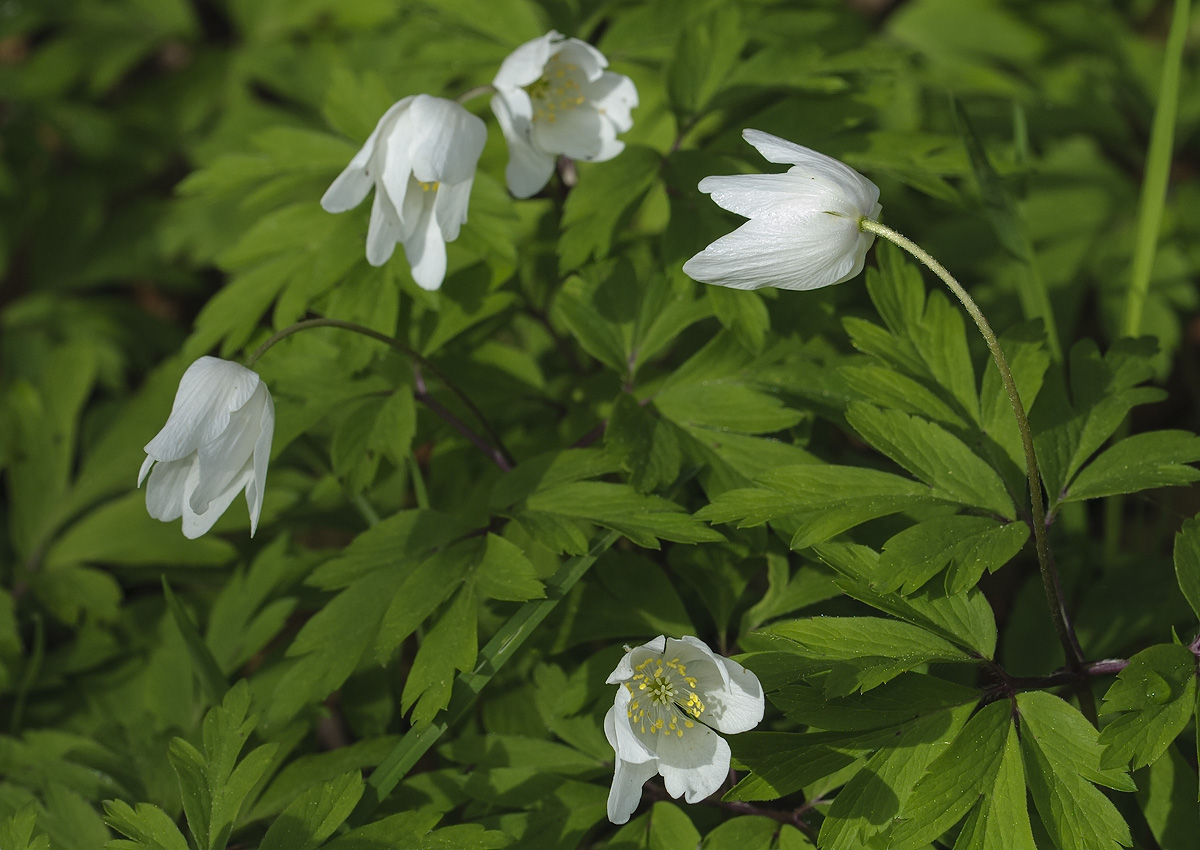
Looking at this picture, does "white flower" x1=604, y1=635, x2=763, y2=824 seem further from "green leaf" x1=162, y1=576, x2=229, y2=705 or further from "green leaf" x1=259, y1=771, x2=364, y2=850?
"green leaf" x1=162, y1=576, x2=229, y2=705

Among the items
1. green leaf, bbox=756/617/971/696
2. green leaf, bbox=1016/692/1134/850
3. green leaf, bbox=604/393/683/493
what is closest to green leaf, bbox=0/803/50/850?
green leaf, bbox=604/393/683/493

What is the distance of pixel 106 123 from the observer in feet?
12.7

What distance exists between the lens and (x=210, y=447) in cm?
181

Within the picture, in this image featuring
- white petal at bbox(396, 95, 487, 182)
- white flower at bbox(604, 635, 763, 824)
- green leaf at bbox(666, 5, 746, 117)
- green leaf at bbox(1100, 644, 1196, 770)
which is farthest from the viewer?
green leaf at bbox(666, 5, 746, 117)

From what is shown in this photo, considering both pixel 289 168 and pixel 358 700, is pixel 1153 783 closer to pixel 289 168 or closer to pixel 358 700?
pixel 358 700

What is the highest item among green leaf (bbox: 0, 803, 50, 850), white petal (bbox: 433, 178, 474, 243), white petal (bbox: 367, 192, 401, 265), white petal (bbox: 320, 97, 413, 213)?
white petal (bbox: 320, 97, 413, 213)

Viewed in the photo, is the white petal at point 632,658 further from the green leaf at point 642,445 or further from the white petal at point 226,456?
the white petal at point 226,456

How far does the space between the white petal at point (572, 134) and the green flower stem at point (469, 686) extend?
1001mm

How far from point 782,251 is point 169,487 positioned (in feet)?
4.28

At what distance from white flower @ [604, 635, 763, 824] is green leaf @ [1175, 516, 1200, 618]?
31.6 inches

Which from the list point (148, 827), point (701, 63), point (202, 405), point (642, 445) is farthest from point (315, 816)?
point (701, 63)

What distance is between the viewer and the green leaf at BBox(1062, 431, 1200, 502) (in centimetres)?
180

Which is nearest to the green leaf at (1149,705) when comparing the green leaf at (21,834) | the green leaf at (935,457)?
the green leaf at (935,457)

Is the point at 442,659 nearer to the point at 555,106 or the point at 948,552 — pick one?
the point at 948,552
